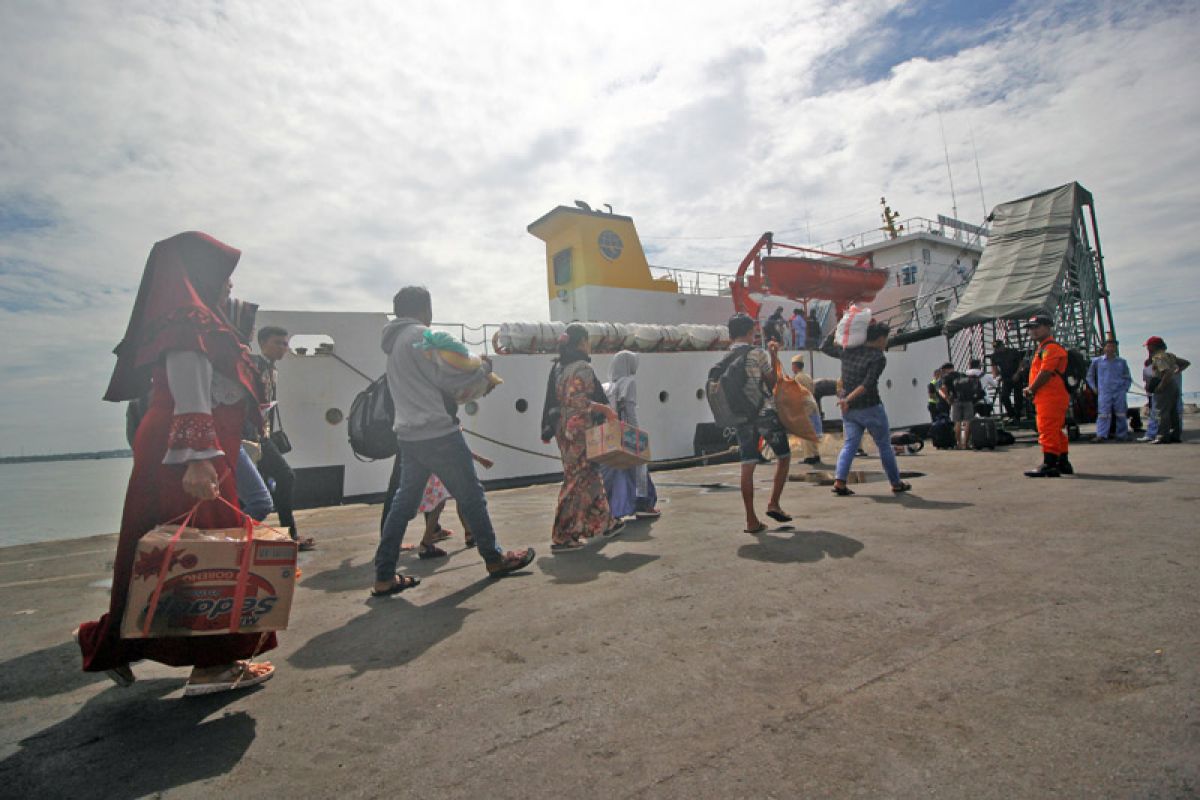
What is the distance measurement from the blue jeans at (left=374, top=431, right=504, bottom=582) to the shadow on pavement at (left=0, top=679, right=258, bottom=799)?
3.88ft

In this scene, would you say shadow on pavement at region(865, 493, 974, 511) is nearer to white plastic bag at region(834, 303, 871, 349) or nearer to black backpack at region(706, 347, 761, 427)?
white plastic bag at region(834, 303, 871, 349)

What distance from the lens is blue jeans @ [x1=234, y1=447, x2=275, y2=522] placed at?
3295 millimetres

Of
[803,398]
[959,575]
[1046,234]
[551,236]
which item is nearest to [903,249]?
[1046,234]

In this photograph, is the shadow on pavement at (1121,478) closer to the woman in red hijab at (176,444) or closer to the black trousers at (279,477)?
the woman in red hijab at (176,444)

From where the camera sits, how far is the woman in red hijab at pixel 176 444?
78.7 inches

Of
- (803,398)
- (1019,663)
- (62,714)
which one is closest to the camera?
(1019,663)

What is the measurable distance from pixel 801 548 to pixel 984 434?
7.20 metres

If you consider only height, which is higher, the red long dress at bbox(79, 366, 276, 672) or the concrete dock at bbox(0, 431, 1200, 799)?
the red long dress at bbox(79, 366, 276, 672)

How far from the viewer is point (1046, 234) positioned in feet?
39.3

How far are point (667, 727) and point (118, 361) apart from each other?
2301 millimetres

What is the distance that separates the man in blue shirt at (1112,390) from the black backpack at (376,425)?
429 inches

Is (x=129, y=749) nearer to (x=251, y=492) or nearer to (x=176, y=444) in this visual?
(x=176, y=444)

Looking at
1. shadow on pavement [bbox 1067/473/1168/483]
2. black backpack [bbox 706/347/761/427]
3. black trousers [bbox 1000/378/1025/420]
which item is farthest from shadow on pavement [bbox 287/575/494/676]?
black trousers [bbox 1000/378/1025/420]

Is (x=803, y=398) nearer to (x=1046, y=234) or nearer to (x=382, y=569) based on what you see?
(x=382, y=569)
